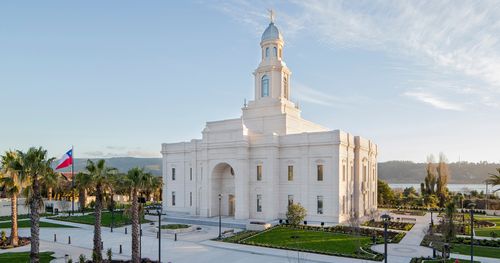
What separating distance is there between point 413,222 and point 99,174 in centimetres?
3352

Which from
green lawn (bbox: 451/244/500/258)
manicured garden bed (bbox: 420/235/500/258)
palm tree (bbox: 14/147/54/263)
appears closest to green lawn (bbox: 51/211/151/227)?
palm tree (bbox: 14/147/54/263)

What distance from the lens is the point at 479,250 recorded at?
25.8 meters

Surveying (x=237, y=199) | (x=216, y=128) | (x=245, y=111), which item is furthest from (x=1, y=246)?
(x=245, y=111)

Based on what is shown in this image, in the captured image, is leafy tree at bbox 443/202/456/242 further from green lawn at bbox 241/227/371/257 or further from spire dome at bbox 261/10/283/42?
spire dome at bbox 261/10/283/42

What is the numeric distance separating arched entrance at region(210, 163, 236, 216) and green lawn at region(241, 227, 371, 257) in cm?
1161

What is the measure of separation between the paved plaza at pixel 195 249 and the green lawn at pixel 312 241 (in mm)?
1285

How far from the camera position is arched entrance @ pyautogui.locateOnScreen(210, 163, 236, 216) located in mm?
42688

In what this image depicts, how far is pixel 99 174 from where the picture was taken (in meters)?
21.6

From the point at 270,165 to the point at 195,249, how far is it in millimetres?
15157

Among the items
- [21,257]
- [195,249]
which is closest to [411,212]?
[195,249]

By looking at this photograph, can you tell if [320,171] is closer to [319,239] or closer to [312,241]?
[319,239]

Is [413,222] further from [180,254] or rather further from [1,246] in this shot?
[1,246]

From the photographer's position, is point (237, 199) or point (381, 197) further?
point (381, 197)

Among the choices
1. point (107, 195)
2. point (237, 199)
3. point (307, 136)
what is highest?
point (307, 136)
